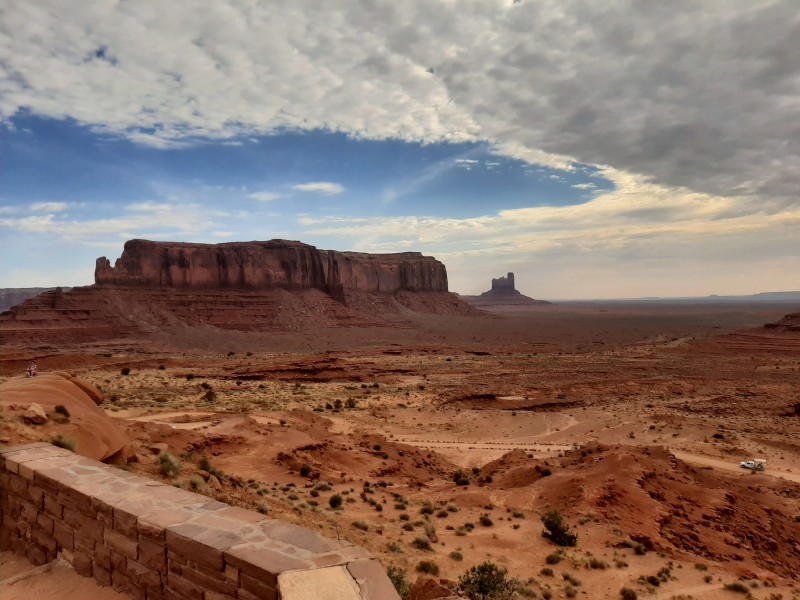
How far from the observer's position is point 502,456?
20312mm

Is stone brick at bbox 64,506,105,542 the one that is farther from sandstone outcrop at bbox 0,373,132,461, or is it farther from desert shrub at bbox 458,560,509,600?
desert shrub at bbox 458,560,509,600

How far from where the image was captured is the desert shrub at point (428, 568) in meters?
9.09

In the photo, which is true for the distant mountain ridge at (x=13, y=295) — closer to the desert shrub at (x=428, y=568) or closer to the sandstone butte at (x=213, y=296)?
the sandstone butte at (x=213, y=296)

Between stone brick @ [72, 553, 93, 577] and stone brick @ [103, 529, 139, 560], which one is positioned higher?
stone brick @ [103, 529, 139, 560]

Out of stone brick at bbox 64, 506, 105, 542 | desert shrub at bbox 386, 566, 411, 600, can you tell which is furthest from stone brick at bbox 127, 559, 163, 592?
desert shrub at bbox 386, 566, 411, 600

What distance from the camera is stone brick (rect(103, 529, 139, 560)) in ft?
17.2

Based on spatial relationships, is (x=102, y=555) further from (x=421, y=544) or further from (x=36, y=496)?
(x=421, y=544)

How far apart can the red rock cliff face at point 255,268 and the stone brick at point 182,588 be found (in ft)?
276

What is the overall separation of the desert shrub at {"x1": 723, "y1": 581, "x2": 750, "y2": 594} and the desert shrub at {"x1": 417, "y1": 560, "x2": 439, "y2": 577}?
582 cm

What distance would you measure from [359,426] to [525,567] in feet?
51.5

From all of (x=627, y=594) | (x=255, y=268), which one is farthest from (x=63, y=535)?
(x=255, y=268)

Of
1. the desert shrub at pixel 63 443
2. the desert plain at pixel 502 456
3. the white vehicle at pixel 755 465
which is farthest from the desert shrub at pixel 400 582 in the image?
the white vehicle at pixel 755 465

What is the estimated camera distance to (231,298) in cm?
8806

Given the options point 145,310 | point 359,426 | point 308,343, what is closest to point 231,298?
point 145,310
